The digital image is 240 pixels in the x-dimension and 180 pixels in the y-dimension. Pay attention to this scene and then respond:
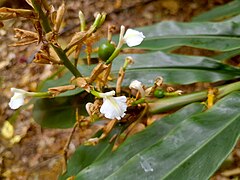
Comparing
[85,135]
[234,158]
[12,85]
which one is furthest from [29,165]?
[234,158]

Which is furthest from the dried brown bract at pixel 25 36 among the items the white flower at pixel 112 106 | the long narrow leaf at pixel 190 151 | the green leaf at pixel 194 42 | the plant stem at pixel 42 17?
the green leaf at pixel 194 42

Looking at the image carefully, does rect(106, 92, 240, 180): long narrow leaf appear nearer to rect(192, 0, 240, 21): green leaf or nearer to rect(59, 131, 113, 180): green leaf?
rect(59, 131, 113, 180): green leaf

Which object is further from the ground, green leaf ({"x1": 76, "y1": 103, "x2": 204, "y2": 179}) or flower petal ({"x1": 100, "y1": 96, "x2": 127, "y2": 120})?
flower petal ({"x1": 100, "y1": 96, "x2": 127, "y2": 120})

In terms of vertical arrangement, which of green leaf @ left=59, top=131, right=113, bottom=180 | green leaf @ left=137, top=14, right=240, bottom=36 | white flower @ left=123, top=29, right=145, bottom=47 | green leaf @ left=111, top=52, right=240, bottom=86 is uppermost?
white flower @ left=123, top=29, right=145, bottom=47

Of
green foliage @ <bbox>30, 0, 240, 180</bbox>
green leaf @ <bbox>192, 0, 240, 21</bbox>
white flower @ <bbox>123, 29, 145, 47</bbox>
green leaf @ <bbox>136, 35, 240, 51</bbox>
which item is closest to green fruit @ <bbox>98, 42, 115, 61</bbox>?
white flower @ <bbox>123, 29, 145, 47</bbox>

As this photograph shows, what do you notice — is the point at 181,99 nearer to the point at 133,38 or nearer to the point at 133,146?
the point at 133,146

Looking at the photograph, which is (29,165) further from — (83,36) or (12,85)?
(83,36)
